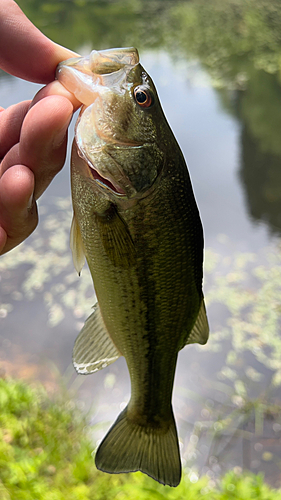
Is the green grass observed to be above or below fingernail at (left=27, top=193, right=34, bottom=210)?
below

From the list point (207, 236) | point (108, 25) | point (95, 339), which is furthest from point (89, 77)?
point (108, 25)

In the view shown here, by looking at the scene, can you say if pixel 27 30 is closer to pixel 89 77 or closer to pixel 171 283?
pixel 89 77

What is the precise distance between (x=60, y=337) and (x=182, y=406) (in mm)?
1565

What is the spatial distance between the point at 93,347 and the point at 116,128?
88 centimetres

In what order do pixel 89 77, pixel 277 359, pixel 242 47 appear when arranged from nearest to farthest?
pixel 89 77
pixel 277 359
pixel 242 47

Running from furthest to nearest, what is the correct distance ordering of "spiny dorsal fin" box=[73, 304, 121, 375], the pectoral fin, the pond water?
1. the pond water
2. "spiny dorsal fin" box=[73, 304, 121, 375]
3. the pectoral fin

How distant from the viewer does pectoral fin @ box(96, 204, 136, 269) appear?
1.32 m

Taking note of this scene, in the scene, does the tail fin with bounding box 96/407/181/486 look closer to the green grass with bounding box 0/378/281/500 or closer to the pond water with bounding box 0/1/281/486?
the green grass with bounding box 0/378/281/500

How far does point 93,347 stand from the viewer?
5.36 feet

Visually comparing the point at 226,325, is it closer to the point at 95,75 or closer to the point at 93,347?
the point at 93,347

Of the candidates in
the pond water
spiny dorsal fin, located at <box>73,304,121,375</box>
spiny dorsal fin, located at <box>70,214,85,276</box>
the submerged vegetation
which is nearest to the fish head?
spiny dorsal fin, located at <box>70,214,85,276</box>

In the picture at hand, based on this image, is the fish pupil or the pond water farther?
the pond water

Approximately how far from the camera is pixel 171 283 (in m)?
1.44

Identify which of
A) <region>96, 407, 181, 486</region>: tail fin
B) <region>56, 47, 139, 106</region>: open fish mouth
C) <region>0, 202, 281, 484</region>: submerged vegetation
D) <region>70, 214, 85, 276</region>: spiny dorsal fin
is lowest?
<region>0, 202, 281, 484</region>: submerged vegetation
